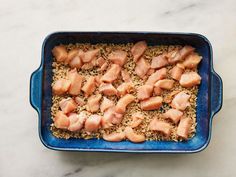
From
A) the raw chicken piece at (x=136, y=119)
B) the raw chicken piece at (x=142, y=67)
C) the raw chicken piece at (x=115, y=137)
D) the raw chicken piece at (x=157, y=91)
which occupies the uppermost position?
the raw chicken piece at (x=142, y=67)

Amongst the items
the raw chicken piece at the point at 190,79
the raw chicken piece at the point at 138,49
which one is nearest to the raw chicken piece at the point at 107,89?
the raw chicken piece at the point at 138,49

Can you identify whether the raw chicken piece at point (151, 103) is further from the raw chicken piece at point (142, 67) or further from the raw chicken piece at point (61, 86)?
the raw chicken piece at point (61, 86)

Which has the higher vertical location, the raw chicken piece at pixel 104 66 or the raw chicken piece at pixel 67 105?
the raw chicken piece at pixel 104 66

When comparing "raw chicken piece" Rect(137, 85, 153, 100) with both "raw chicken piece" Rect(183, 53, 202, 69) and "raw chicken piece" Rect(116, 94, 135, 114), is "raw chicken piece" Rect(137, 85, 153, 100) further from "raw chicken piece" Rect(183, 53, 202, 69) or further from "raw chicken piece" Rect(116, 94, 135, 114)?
"raw chicken piece" Rect(183, 53, 202, 69)
